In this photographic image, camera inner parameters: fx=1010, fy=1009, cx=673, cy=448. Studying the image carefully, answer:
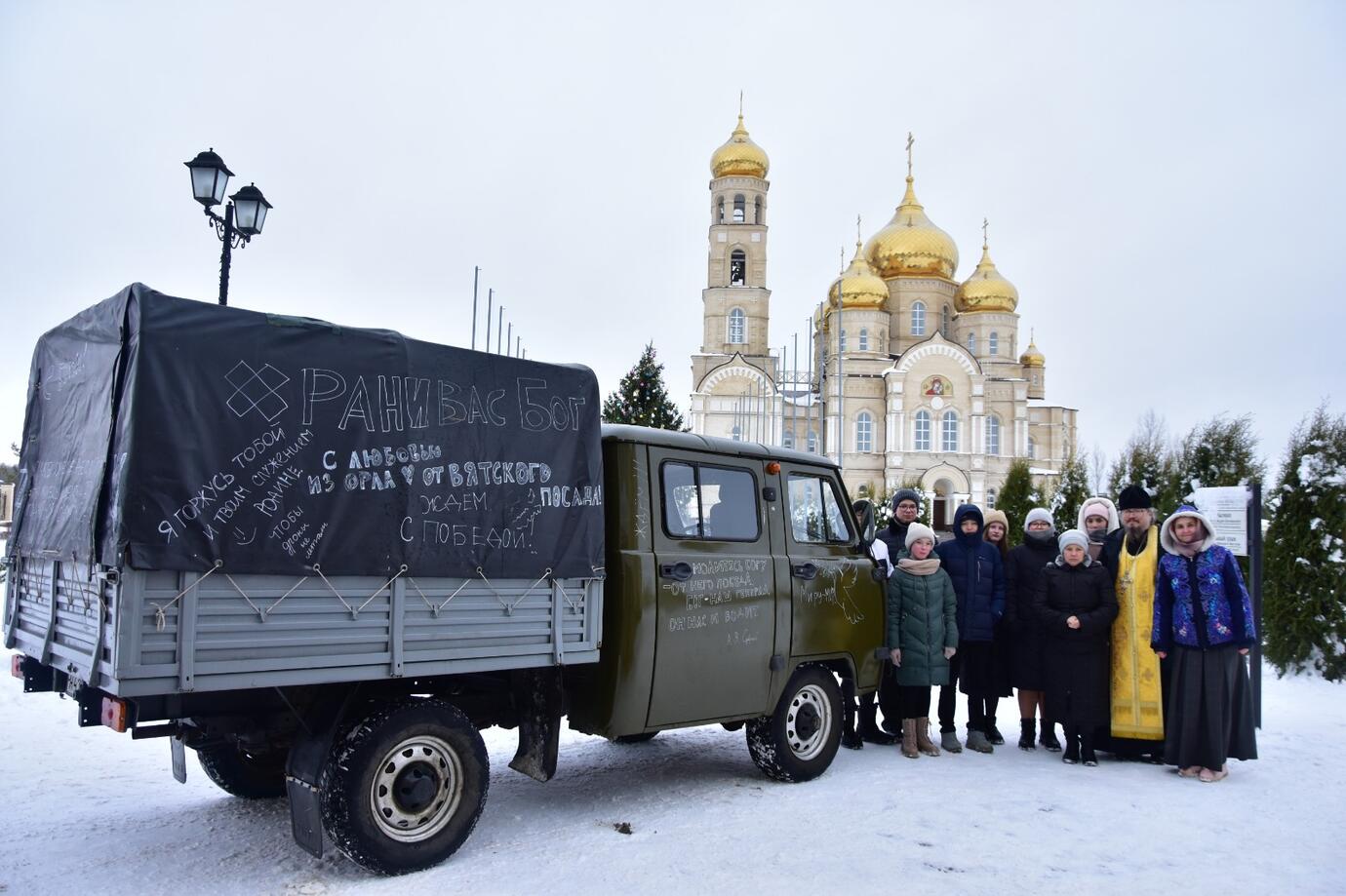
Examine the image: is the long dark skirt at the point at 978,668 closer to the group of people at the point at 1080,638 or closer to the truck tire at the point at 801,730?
the group of people at the point at 1080,638

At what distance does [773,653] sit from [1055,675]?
2.73 m

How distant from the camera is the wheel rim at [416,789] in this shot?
4.91 meters

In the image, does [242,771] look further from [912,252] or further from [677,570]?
[912,252]

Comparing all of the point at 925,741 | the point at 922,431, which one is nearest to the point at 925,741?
the point at 925,741

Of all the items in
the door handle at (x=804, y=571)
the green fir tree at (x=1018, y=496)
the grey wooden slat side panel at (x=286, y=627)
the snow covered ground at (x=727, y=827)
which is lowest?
the snow covered ground at (x=727, y=827)

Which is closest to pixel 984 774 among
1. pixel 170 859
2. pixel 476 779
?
pixel 476 779

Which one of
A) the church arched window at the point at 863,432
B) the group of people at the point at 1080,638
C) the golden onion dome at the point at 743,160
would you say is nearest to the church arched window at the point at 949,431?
the church arched window at the point at 863,432

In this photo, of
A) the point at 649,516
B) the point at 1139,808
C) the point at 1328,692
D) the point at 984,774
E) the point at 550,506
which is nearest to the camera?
the point at 550,506

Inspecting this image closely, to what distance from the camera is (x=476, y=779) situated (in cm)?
525

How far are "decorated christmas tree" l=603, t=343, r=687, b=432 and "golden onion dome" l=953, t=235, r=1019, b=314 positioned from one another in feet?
164

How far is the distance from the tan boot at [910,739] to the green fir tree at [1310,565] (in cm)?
586

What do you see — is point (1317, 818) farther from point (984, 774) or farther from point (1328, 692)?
point (1328, 692)

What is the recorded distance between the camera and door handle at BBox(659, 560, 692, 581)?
19.9 ft

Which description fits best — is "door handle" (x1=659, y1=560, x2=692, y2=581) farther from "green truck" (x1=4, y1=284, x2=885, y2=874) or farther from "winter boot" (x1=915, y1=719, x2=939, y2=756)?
"winter boot" (x1=915, y1=719, x2=939, y2=756)
